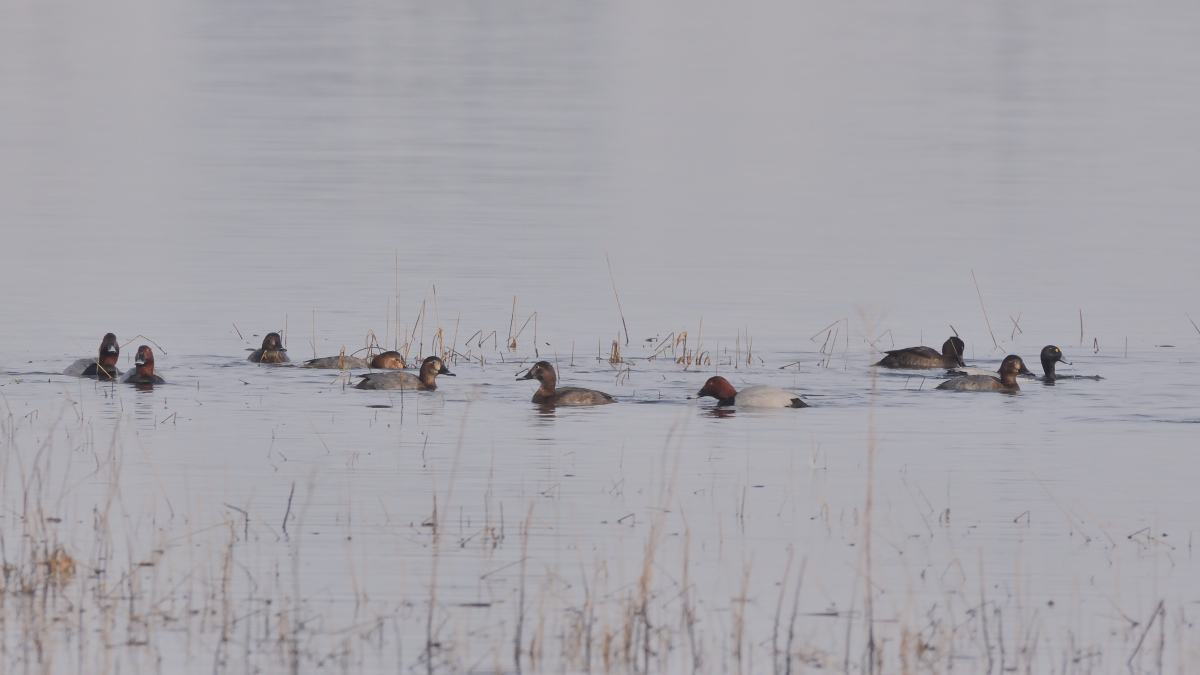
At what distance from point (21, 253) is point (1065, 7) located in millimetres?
146513

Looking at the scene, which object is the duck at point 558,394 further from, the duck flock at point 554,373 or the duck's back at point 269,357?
the duck's back at point 269,357

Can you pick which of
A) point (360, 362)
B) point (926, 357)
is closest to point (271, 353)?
point (360, 362)

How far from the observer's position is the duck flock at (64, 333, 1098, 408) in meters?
18.2

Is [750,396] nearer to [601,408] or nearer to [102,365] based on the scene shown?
[601,408]

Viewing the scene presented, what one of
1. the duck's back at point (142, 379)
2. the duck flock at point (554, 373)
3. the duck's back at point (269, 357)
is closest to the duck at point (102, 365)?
the duck flock at point (554, 373)

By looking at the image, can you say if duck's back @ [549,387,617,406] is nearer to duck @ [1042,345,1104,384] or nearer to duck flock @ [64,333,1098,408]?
duck flock @ [64,333,1098,408]

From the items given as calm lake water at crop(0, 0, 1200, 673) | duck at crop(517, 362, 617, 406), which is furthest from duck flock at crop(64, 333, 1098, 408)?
calm lake water at crop(0, 0, 1200, 673)

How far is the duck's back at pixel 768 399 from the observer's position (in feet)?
59.3

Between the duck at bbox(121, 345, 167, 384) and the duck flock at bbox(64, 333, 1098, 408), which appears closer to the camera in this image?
the duck flock at bbox(64, 333, 1098, 408)

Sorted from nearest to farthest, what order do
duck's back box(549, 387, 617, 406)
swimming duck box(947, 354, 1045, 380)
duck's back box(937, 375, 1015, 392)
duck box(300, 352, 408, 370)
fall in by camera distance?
duck's back box(549, 387, 617, 406) → duck's back box(937, 375, 1015, 392) → swimming duck box(947, 354, 1045, 380) → duck box(300, 352, 408, 370)

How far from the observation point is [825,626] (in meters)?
9.76

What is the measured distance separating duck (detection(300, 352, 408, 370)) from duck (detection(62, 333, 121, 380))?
205 cm

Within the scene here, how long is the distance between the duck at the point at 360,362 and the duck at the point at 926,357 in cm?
539

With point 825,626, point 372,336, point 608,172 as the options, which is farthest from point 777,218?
point 825,626
